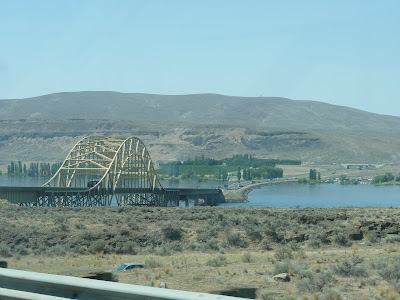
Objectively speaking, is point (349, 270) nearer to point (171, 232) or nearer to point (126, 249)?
point (126, 249)

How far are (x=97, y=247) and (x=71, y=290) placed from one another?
55.4 feet

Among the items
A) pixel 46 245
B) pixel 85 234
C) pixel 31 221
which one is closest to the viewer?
pixel 46 245

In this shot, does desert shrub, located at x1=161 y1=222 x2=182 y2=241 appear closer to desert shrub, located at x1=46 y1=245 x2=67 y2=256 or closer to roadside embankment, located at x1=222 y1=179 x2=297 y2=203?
desert shrub, located at x1=46 y1=245 x2=67 y2=256

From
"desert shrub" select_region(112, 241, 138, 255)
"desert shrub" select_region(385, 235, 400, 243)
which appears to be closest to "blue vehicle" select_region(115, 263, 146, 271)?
"desert shrub" select_region(112, 241, 138, 255)

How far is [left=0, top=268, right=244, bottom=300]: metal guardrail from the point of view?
7086 mm

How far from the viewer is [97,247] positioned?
24328 mm

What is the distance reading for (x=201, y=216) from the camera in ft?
116

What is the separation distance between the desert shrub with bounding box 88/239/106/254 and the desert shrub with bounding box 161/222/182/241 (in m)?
4.22

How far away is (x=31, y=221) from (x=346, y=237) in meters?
15.1

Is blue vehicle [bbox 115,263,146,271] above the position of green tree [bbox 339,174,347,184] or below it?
above

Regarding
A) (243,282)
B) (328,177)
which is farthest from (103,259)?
(328,177)

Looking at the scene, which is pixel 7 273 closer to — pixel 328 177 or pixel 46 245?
pixel 46 245

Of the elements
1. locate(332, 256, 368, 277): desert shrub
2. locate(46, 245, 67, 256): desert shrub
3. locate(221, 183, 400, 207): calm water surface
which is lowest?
locate(221, 183, 400, 207): calm water surface

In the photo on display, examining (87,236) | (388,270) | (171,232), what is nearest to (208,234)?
(171,232)
